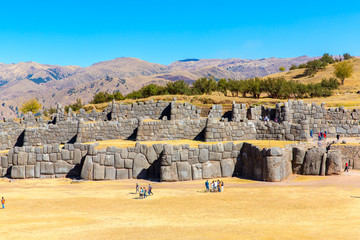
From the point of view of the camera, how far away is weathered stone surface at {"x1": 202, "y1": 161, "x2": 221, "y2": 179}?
2134cm

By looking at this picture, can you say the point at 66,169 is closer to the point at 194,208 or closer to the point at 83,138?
the point at 83,138

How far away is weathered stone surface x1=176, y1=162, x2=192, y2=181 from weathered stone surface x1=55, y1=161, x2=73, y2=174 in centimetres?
724

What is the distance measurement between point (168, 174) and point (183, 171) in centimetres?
93

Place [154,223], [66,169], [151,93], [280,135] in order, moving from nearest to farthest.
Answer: [154,223], [66,169], [280,135], [151,93]

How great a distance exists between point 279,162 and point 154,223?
9300 millimetres

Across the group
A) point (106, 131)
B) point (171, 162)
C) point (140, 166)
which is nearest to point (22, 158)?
point (140, 166)

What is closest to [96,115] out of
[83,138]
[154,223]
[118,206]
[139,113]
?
[139,113]

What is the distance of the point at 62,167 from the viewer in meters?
23.0

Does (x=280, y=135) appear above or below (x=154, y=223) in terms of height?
above

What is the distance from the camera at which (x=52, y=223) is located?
518 inches

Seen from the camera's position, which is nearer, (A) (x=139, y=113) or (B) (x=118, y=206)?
(B) (x=118, y=206)

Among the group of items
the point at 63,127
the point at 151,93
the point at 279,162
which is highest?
the point at 151,93

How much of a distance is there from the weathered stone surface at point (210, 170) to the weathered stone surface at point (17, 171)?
38.4ft

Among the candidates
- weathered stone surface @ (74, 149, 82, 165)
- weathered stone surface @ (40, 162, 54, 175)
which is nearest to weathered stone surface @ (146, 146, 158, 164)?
weathered stone surface @ (74, 149, 82, 165)
